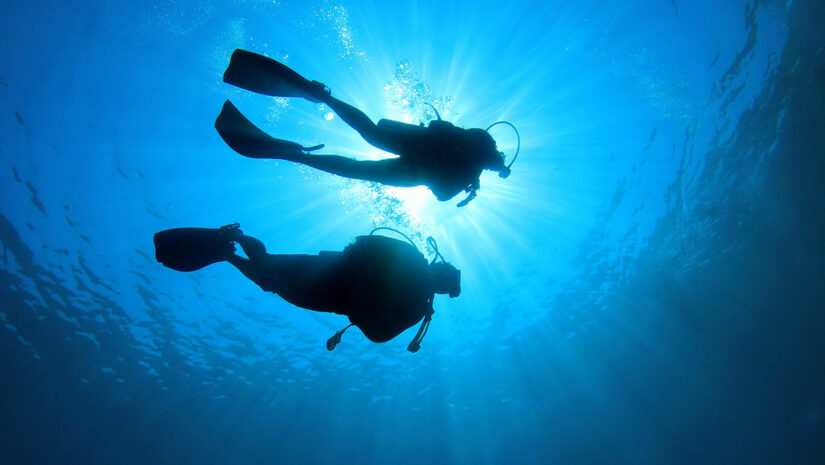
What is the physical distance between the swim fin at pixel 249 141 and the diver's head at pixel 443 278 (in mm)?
1633

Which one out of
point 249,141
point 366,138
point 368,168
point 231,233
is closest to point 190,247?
point 231,233

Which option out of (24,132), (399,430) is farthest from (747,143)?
(399,430)

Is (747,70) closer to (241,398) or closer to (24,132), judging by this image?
(24,132)

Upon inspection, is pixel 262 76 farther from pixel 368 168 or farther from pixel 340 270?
pixel 340 270

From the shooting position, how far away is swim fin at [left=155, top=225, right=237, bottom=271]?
2.94 metres

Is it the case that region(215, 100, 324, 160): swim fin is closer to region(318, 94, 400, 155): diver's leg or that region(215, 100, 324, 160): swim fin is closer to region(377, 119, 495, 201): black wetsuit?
region(318, 94, 400, 155): diver's leg

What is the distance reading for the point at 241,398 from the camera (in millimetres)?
27578

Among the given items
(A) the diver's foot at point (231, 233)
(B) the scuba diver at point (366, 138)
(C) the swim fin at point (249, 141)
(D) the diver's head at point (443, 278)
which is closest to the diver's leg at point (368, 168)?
(B) the scuba diver at point (366, 138)

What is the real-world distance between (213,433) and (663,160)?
132ft

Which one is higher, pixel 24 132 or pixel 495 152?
pixel 24 132

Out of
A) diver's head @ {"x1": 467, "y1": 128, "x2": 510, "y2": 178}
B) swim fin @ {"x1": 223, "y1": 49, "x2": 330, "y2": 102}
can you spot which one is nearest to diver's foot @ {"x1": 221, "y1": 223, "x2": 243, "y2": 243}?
swim fin @ {"x1": 223, "y1": 49, "x2": 330, "y2": 102}

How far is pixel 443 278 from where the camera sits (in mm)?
3480

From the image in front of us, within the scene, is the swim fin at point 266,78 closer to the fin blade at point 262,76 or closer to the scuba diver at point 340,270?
the fin blade at point 262,76

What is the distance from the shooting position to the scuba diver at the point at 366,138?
9.73 ft
